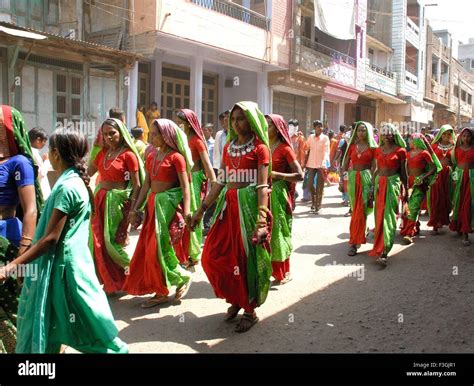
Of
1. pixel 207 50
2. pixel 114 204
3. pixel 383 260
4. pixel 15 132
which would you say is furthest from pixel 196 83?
pixel 15 132

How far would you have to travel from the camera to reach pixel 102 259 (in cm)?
473

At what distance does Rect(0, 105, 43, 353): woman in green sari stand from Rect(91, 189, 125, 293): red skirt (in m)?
1.59

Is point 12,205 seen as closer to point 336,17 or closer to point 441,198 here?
point 441,198

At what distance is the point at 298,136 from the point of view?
40.6ft

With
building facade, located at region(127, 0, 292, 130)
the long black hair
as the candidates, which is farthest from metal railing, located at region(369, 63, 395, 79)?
the long black hair

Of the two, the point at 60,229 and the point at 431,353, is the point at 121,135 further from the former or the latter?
the point at 431,353

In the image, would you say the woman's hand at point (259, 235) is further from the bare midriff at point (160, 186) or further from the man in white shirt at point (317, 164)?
the man in white shirt at point (317, 164)

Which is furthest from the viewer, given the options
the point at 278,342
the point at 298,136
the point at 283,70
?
the point at 283,70

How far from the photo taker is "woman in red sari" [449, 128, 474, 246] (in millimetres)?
7535

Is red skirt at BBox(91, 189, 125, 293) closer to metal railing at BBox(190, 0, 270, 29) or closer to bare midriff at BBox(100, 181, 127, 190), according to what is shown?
bare midriff at BBox(100, 181, 127, 190)

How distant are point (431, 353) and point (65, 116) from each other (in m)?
9.61
